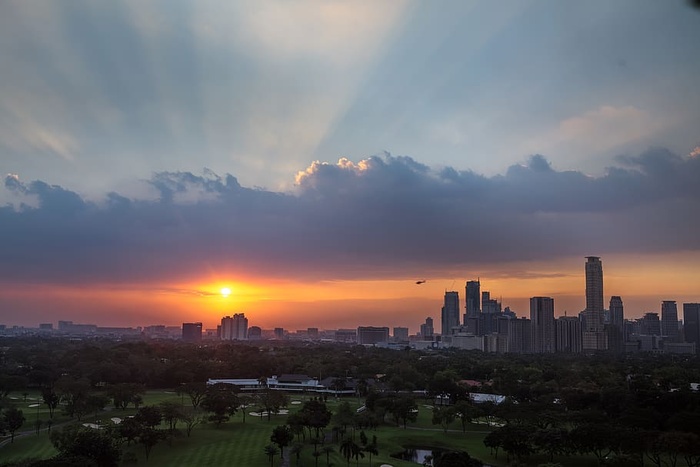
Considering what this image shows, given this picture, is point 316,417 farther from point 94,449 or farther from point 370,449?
point 94,449

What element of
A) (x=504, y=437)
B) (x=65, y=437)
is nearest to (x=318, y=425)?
(x=504, y=437)

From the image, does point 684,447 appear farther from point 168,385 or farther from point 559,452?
point 168,385

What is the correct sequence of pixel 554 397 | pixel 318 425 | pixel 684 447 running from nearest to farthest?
1. pixel 684 447
2. pixel 318 425
3. pixel 554 397

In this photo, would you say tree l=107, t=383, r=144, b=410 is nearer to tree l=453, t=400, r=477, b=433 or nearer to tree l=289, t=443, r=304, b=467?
tree l=289, t=443, r=304, b=467

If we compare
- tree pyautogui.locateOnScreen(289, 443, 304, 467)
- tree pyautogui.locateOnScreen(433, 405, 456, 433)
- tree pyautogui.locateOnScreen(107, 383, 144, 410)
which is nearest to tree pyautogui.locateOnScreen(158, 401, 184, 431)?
tree pyautogui.locateOnScreen(289, 443, 304, 467)

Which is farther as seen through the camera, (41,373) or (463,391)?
(41,373)

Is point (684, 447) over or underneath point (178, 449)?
over

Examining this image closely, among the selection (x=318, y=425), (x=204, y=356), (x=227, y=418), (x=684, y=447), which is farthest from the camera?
(x=204, y=356)

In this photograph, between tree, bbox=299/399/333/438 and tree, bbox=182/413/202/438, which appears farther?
tree, bbox=182/413/202/438

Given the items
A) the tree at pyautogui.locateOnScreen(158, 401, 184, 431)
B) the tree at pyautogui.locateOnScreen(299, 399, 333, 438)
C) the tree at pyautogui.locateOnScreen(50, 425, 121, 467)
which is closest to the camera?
the tree at pyautogui.locateOnScreen(50, 425, 121, 467)

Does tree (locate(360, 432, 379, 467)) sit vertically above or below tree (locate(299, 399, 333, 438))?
below
